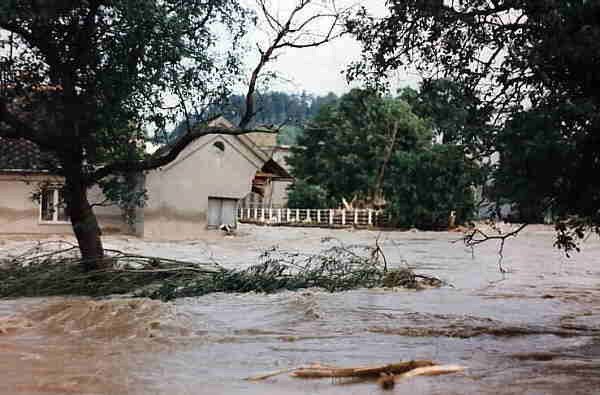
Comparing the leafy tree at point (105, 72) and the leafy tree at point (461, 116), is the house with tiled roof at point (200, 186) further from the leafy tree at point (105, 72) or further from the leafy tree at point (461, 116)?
the leafy tree at point (461, 116)

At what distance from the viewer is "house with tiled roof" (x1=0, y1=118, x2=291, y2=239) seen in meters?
31.1

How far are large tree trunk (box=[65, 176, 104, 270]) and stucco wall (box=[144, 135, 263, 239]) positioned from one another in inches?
675

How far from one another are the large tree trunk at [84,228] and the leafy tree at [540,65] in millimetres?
7172

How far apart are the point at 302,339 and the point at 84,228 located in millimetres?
6383

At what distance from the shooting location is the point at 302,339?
1073 cm

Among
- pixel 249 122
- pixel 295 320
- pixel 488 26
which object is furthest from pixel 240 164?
pixel 488 26

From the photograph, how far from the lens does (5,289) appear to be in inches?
586

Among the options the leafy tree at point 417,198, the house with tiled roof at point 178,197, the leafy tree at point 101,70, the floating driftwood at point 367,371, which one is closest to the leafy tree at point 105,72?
the leafy tree at point 101,70

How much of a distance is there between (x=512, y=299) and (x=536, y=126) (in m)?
8.10

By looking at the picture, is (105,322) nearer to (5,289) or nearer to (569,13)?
(5,289)

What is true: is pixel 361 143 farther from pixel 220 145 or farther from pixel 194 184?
pixel 194 184

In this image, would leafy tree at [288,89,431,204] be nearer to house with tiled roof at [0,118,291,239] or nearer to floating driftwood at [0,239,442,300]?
house with tiled roof at [0,118,291,239]

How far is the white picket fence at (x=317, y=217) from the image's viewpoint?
54.2 m

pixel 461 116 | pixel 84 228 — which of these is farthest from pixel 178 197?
pixel 461 116
